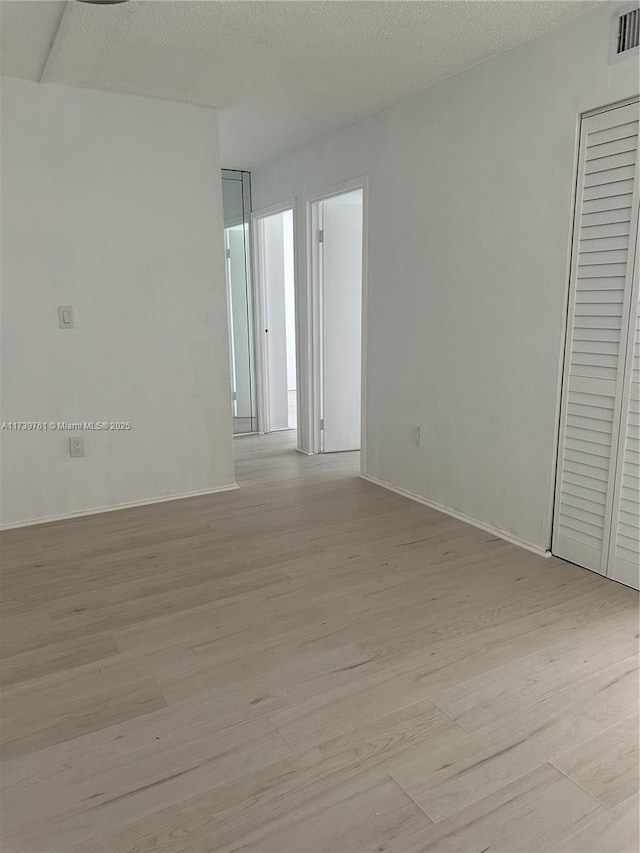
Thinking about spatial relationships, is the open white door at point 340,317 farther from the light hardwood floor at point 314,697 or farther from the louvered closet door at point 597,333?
the louvered closet door at point 597,333

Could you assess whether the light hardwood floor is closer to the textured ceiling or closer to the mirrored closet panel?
the textured ceiling

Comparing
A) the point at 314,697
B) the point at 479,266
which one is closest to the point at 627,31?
the point at 479,266

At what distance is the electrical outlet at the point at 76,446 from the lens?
11.6 feet

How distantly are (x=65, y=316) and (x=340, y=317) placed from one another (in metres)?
2.16

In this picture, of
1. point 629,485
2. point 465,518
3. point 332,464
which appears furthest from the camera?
point 332,464

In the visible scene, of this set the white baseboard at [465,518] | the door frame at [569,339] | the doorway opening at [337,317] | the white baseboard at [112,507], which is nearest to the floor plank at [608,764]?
the door frame at [569,339]

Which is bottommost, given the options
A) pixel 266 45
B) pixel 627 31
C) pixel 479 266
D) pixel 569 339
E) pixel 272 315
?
pixel 569 339

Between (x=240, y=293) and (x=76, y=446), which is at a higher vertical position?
(x=240, y=293)

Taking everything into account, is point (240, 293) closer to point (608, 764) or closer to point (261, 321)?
point (261, 321)

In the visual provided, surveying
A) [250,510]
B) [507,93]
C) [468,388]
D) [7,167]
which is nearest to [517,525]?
[468,388]

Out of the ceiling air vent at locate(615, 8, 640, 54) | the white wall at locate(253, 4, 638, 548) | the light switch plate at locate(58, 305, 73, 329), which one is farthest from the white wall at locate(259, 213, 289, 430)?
the ceiling air vent at locate(615, 8, 640, 54)

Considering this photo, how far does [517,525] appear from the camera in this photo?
3.10 metres

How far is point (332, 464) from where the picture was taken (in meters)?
4.74

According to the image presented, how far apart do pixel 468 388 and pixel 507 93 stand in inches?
56.7
